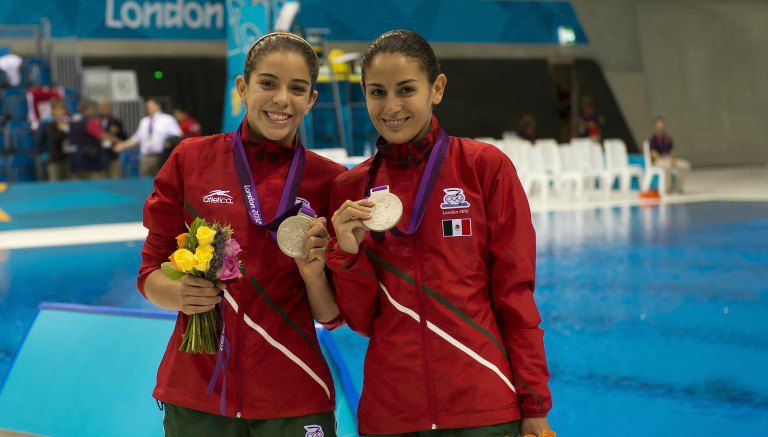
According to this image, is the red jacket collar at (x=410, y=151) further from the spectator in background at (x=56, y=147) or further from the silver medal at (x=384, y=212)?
the spectator in background at (x=56, y=147)

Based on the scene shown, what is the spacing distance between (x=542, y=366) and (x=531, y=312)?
13 cm

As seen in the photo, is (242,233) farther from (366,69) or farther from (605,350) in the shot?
(605,350)

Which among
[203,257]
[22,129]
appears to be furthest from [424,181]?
[22,129]

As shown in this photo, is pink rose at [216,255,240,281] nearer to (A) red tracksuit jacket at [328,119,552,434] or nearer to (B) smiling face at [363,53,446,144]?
(A) red tracksuit jacket at [328,119,552,434]

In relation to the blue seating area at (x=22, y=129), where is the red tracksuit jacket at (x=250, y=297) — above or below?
below

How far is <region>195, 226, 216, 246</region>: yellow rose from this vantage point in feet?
6.57

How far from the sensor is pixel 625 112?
95.9ft

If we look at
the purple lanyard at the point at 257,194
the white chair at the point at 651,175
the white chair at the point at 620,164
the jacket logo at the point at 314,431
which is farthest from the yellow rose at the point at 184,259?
the white chair at the point at 651,175

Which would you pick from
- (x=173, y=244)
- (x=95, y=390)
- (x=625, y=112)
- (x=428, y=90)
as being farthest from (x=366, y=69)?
(x=625, y=112)

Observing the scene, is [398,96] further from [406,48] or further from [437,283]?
[437,283]

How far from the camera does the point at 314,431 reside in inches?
86.6

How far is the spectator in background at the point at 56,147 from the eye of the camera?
48.7 feet

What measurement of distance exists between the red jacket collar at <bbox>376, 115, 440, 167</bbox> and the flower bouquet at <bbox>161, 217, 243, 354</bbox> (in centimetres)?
42

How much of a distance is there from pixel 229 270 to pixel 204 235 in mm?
107
